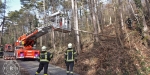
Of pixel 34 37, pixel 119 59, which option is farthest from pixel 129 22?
pixel 34 37

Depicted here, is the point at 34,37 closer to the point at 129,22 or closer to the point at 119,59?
the point at 129,22

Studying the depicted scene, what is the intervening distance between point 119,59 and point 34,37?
10.9 meters

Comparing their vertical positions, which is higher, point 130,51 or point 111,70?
point 130,51

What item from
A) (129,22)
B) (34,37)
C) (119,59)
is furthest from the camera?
(34,37)

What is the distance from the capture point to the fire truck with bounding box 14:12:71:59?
1769 cm

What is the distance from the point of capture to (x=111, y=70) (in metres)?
12.6

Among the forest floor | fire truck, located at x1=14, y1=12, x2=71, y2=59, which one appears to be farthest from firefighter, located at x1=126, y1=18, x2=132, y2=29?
fire truck, located at x1=14, y1=12, x2=71, y2=59

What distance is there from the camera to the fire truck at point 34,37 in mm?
17688

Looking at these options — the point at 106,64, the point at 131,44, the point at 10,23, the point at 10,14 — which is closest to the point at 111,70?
the point at 106,64

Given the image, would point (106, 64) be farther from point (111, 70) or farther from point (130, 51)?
point (130, 51)

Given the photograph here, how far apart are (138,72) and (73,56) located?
154 inches

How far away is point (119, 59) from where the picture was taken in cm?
1328

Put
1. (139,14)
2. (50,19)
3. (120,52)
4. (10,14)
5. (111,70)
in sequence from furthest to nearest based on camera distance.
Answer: (10,14) → (50,19) → (139,14) → (120,52) → (111,70)

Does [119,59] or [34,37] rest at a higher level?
[34,37]
